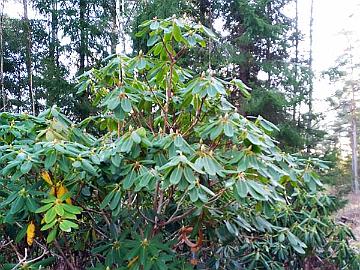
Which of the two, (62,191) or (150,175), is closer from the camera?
(150,175)

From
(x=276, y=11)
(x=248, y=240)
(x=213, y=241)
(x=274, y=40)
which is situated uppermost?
(x=276, y=11)

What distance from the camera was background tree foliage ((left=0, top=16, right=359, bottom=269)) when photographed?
74.0 inches

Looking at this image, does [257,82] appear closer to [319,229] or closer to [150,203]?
[319,229]

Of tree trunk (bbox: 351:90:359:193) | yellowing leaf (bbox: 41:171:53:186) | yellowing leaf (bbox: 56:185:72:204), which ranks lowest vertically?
tree trunk (bbox: 351:90:359:193)

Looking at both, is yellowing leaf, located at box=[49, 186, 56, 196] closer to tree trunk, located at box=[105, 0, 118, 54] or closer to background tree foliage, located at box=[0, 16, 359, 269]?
background tree foliage, located at box=[0, 16, 359, 269]

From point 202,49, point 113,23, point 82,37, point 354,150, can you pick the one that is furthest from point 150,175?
point 354,150

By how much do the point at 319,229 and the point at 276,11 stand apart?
578 centimetres

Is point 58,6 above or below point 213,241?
above

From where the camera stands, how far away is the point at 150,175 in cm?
186

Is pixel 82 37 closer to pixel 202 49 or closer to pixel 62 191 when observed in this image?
pixel 202 49

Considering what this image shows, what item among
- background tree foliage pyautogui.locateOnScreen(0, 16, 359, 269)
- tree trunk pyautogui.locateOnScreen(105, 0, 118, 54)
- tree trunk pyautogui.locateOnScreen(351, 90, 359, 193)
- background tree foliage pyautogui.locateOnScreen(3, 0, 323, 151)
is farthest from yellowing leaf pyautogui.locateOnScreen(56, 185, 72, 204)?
tree trunk pyautogui.locateOnScreen(351, 90, 359, 193)

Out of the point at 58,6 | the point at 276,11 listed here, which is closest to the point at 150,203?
the point at 276,11

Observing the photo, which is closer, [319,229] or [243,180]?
[243,180]

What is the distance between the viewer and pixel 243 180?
5.78 ft
